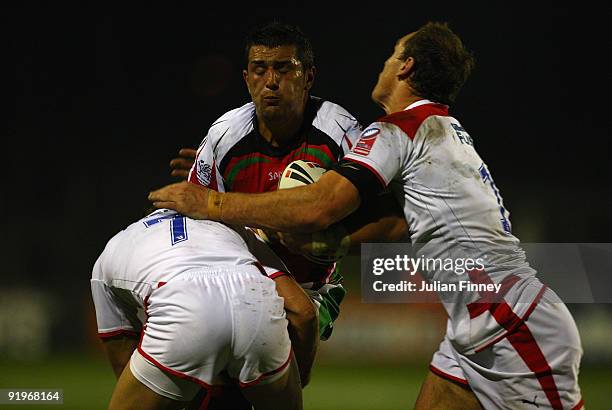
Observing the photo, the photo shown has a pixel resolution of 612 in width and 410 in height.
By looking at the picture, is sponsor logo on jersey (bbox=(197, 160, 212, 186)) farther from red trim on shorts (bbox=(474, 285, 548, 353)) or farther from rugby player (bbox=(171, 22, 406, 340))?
red trim on shorts (bbox=(474, 285, 548, 353))

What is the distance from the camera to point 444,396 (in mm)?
2900

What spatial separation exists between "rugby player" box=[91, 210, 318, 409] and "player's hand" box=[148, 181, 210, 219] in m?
0.10

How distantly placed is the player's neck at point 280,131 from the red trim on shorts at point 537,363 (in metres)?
1.43

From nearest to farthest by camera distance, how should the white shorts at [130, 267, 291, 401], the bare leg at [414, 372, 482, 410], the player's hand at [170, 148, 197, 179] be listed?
the white shorts at [130, 267, 291, 401]
the bare leg at [414, 372, 482, 410]
the player's hand at [170, 148, 197, 179]

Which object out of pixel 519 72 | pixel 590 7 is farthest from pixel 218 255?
pixel 590 7

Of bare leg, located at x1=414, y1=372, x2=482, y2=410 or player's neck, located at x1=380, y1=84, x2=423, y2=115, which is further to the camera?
player's neck, located at x1=380, y1=84, x2=423, y2=115

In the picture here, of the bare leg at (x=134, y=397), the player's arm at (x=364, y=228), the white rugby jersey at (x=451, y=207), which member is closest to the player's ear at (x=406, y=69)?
the white rugby jersey at (x=451, y=207)

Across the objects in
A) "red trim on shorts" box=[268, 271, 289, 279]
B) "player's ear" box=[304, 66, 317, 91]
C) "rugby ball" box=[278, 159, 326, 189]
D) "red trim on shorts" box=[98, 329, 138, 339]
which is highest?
"player's ear" box=[304, 66, 317, 91]

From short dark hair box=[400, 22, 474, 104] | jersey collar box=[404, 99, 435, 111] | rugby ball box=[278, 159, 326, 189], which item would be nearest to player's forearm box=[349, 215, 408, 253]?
rugby ball box=[278, 159, 326, 189]

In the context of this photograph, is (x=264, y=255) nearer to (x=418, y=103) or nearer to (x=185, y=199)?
(x=185, y=199)

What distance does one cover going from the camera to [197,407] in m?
2.68

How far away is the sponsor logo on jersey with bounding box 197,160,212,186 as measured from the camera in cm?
364

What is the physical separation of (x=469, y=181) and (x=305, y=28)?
3.88m

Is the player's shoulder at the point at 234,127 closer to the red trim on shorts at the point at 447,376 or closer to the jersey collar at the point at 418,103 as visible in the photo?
the jersey collar at the point at 418,103
